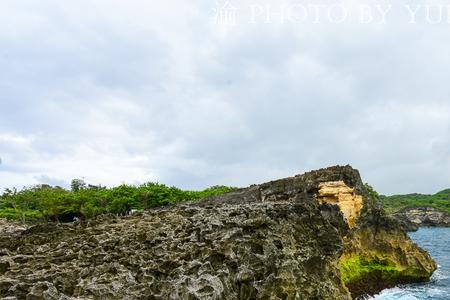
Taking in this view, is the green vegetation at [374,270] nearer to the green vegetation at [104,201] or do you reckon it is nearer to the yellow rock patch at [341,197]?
the yellow rock patch at [341,197]

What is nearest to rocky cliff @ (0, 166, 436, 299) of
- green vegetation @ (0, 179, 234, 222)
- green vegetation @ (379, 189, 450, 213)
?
green vegetation @ (0, 179, 234, 222)

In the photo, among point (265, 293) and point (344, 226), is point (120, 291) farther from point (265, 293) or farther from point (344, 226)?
point (344, 226)

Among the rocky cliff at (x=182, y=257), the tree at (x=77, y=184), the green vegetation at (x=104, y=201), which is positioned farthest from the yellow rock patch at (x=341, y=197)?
the tree at (x=77, y=184)

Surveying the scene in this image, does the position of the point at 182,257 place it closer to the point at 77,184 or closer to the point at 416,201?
the point at 77,184

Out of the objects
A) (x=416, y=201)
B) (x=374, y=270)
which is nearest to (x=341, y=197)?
(x=374, y=270)

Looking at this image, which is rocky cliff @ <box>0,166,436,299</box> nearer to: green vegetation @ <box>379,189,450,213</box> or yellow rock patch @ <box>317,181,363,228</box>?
yellow rock patch @ <box>317,181,363,228</box>

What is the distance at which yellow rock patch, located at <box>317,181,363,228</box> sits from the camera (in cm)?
3192

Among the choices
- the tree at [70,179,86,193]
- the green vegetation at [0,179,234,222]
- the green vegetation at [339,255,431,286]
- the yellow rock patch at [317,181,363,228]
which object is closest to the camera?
the green vegetation at [339,255,431,286]

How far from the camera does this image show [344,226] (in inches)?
852

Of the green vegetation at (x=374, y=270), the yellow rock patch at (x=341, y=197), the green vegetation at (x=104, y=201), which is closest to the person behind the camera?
the green vegetation at (x=374, y=270)

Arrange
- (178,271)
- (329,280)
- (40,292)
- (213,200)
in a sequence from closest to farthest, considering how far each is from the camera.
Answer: (40,292) → (178,271) → (329,280) → (213,200)

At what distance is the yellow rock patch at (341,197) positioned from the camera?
31.9 m

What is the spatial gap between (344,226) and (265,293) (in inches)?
435

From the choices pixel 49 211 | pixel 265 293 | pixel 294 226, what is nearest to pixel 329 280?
pixel 294 226
